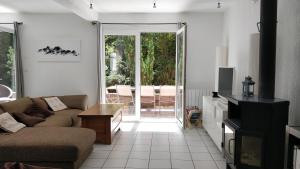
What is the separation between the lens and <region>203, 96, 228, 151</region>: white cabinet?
3875mm

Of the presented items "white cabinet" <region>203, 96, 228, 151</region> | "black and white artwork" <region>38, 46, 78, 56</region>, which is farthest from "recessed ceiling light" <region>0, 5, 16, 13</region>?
"white cabinet" <region>203, 96, 228, 151</region>

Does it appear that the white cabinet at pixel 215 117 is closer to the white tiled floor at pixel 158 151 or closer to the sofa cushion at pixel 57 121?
the white tiled floor at pixel 158 151

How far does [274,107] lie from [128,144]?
8.90 ft

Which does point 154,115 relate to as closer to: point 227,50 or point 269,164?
point 227,50

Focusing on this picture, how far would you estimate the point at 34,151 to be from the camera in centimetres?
313

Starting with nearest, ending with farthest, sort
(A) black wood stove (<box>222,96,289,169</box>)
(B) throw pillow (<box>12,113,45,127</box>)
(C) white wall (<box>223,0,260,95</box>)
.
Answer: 1. (A) black wood stove (<box>222,96,289,169</box>)
2. (C) white wall (<box>223,0,260,95</box>)
3. (B) throw pillow (<box>12,113,45,127</box>)

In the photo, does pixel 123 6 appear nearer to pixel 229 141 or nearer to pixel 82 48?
pixel 82 48

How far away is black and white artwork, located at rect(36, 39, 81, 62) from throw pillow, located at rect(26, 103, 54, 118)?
1559mm

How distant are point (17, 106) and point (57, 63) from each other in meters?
1.84

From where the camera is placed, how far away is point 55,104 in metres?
5.58

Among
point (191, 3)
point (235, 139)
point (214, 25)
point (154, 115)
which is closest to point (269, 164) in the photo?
point (235, 139)

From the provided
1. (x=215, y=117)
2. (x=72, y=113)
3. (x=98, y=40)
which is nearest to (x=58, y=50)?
(x=98, y=40)

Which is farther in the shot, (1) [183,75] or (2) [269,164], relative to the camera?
(1) [183,75]

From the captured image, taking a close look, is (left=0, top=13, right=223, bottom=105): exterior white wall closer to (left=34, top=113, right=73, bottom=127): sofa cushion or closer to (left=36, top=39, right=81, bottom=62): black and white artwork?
(left=36, top=39, right=81, bottom=62): black and white artwork
